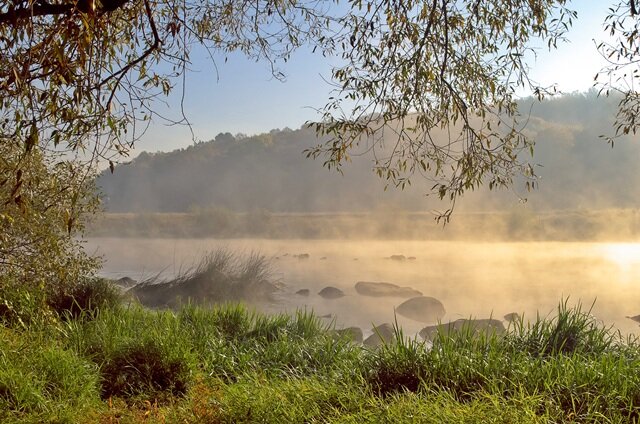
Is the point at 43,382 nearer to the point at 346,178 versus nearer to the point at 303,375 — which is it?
the point at 303,375

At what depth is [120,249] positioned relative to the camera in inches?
779

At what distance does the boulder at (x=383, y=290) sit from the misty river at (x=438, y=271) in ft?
1.05

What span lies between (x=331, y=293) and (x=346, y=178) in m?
15.0

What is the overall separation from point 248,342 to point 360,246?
16.6m

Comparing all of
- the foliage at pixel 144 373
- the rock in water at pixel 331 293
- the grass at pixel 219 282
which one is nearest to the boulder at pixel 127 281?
the grass at pixel 219 282

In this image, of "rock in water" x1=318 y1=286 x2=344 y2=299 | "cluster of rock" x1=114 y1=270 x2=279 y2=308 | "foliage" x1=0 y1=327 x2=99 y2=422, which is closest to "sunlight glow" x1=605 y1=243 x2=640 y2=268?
"rock in water" x1=318 y1=286 x2=344 y2=299

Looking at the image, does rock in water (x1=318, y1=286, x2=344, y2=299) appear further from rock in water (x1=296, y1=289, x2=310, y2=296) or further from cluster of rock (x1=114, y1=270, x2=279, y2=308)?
cluster of rock (x1=114, y1=270, x2=279, y2=308)

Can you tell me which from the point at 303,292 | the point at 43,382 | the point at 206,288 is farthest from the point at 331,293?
the point at 43,382

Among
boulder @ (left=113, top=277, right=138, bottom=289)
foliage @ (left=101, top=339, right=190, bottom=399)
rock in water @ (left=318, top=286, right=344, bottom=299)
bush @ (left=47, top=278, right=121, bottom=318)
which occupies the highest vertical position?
bush @ (left=47, top=278, right=121, bottom=318)

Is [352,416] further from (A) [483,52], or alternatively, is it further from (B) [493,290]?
(B) [493,290]

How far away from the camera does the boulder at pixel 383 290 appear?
46.7ft

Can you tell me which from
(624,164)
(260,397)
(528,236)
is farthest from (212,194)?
(260,397)

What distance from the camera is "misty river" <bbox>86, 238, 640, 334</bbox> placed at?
40.1 ft

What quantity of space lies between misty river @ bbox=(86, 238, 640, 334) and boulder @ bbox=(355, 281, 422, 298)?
0.32 meters
